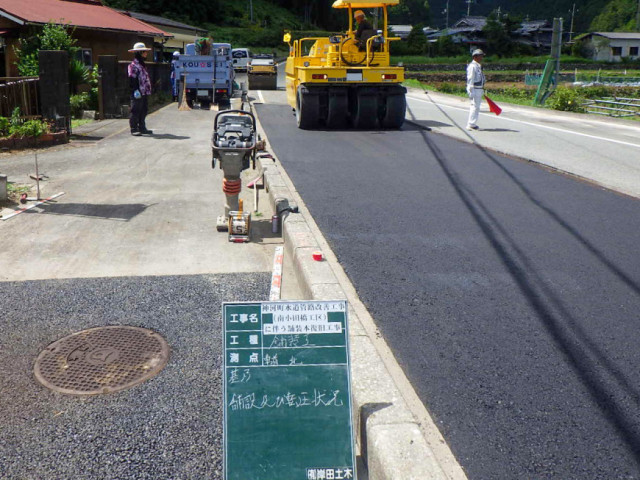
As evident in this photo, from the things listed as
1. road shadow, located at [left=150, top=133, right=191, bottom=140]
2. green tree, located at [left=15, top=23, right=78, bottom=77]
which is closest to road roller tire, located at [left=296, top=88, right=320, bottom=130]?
road shadow, located at [left=150, top=133, right=191, bottom=140]

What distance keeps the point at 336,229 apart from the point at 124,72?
1434 cm

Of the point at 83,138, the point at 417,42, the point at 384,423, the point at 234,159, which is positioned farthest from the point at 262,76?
the point at 417,42

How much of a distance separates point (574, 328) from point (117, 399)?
9.68 ft

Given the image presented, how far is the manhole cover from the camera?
3.89 metres

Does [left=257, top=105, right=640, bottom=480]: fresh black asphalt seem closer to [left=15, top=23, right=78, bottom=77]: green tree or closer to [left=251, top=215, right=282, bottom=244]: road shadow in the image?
[left=251, top=215, right=282, bottom=244]: road shadow

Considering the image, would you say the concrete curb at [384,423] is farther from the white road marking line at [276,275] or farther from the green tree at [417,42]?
the green tree at [417,42]

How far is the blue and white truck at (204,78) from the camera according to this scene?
2258 cm

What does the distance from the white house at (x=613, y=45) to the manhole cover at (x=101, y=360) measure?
88.3 m

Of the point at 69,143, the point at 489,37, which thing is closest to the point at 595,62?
the point at 489,37

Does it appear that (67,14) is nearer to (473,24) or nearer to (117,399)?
(117,399)

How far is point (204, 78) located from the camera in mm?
22750

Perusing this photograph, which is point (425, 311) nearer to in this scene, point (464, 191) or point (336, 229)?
point (336, 229)

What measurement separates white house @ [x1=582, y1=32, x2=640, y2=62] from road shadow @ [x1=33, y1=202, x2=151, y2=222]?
85209 millimetres

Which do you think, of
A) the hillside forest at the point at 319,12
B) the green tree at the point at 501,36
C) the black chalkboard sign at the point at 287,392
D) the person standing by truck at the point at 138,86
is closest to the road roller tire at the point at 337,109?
the person standing by truck at the point at 138,86
